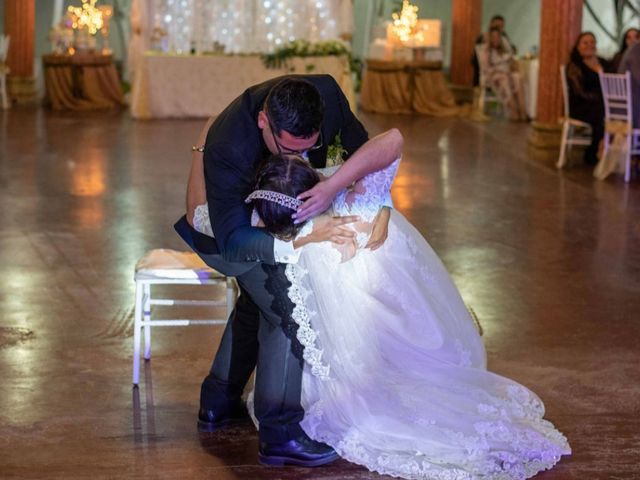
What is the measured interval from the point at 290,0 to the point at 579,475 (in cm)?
1236


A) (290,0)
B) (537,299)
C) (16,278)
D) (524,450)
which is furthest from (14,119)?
(524,450)

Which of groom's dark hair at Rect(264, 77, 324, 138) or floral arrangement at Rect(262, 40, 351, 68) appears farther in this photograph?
floral arrangement at Rect(262, 40, 351, 68)

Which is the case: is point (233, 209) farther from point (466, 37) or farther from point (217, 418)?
point (466, 37)

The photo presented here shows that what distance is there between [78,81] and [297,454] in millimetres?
12300

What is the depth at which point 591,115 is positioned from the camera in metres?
9.85

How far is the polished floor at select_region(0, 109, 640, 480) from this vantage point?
349 centimetres

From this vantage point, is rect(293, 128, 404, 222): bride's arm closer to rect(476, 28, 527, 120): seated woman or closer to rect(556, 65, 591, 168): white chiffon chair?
rect(556, 65, 591, 168): white chiffon chair

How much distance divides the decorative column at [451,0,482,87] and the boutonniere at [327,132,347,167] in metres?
13.1

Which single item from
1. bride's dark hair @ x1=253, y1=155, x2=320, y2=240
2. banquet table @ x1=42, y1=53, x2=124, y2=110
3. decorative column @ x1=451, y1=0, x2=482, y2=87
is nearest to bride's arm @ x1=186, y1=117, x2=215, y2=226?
bride's dark hair @ x1=253, y1=155, x2=320, y2=240

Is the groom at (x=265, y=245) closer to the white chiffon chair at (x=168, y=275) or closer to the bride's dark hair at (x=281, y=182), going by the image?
the bride's dark hair at (x=281, y=182)

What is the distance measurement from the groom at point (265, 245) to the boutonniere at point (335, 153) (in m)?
0.02

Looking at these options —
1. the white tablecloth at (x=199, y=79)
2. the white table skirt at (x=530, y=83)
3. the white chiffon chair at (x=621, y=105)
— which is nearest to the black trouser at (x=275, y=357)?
the white chiffon chair at (x=621, y=105)

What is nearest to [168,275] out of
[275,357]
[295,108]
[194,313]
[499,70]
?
[275,357]

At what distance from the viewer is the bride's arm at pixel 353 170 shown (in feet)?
10.1
